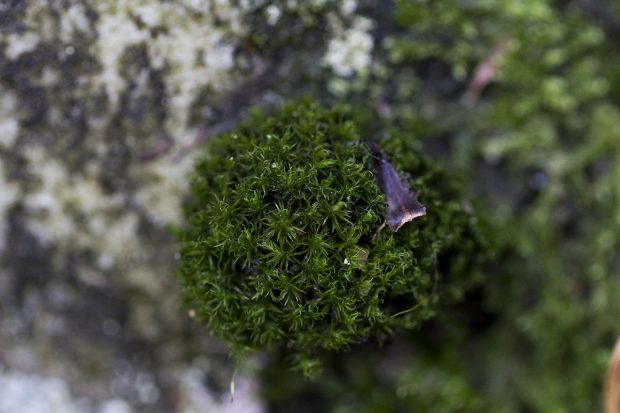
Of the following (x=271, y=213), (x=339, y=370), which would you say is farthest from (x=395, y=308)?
(x=339, y=370)

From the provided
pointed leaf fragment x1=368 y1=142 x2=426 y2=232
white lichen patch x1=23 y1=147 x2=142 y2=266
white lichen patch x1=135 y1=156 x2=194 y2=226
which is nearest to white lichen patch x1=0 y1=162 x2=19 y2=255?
white lichen patch x1=23 y1=147 x2=142 y2=266

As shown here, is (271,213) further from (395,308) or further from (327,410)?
(327,410)

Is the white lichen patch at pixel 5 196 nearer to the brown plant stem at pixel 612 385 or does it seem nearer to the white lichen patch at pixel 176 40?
the white lichen patch at pixel 176 40

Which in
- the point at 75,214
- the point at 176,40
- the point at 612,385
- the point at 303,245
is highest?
the point at 176,40

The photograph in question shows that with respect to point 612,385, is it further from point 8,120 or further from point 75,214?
point 8,120

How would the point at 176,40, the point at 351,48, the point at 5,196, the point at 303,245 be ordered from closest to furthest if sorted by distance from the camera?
1. the point at 303,245
2. the point at 176,40
3. the point at 351,48
4. the point at 5,196

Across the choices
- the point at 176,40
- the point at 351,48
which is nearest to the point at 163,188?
the point at 176,40

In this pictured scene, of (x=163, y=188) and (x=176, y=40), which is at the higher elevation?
(x=176, y=40)
